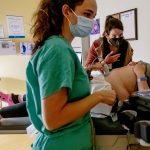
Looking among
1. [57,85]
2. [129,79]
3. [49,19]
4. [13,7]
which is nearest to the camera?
[57,85]

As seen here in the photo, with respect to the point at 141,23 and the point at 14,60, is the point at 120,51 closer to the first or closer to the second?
the point at 141,23

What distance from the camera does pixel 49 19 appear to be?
0.87 metres

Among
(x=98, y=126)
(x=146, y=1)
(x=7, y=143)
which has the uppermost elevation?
(x=146, y=1)

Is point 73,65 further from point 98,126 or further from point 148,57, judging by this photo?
point 148,57

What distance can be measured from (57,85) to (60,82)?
0.04 ft

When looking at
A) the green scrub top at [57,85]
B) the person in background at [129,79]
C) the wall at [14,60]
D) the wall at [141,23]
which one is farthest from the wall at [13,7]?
the green scrub top at [57,85]

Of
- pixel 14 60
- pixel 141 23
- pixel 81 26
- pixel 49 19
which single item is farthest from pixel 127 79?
pixel 14 60

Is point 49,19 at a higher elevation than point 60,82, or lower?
higher

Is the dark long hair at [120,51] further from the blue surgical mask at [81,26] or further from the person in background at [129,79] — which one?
the blue surgical mask at [81,26]

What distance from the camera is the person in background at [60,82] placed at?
74 cm

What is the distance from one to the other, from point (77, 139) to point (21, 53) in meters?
2.74

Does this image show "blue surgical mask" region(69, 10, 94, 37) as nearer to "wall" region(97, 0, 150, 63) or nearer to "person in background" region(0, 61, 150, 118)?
"person in background" region(0, 61, 150, 118)

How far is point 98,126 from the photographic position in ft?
3.29

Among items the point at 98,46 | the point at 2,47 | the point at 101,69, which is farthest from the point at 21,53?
the point at 101,69
